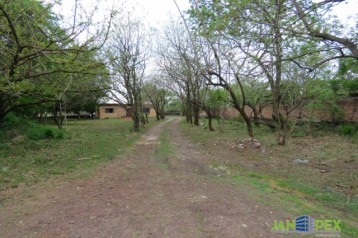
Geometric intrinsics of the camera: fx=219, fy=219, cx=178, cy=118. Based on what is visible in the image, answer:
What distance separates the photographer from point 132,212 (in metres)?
3.46

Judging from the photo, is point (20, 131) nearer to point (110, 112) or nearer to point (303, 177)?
point (303, 177)

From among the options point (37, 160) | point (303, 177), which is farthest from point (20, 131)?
point (303, 177)

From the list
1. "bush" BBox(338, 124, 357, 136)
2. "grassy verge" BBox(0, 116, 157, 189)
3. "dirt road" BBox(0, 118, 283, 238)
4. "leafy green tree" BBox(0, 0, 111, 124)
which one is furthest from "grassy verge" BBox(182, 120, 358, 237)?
"leafy green tree" BBox(0, 0, 111, 124)

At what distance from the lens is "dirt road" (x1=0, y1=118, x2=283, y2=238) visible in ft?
9.58

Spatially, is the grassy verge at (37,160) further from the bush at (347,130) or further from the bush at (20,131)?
the bush at (347,130)

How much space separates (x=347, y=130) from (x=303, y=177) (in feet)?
28.3

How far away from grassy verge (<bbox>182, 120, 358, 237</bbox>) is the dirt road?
723 mm

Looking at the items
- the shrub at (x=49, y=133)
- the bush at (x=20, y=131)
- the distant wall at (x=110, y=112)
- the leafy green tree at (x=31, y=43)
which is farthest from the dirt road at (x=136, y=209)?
the distant wall at (x=110, y=112)

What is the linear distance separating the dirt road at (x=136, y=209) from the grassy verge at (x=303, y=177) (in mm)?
723

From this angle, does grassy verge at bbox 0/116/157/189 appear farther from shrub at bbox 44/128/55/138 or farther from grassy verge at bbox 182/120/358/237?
grassy verge at bbox 182/120/358/237

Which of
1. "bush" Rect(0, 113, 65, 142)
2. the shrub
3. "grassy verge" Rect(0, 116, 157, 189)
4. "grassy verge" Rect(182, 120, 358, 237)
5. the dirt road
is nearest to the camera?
the dirt road

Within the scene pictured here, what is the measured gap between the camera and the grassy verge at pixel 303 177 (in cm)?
378

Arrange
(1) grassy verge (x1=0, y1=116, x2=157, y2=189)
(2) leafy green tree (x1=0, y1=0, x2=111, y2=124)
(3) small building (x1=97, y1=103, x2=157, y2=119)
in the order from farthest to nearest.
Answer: (3) small building (x1=97, y1=103, x2=157, y2=119) < (2) leafy green tree (x1=0, y1=0, x2=111, y2=124) < (1) grassy verge (x1=0, y1=116, x2=157, y2=189)

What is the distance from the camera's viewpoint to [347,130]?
1181 cm
